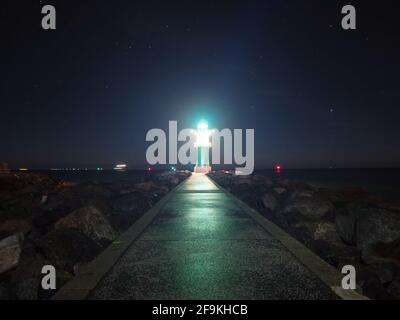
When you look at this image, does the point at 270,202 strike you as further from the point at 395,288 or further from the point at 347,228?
the point at 395,288

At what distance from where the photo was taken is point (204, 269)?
507 centimetres

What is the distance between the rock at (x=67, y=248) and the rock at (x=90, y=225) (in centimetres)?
45

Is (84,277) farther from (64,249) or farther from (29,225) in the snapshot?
(29,225)

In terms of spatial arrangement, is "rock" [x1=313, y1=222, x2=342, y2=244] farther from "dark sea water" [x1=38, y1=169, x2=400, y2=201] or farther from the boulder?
"dark sea water" [x1=38, y1=169, x2=400, y2=201]

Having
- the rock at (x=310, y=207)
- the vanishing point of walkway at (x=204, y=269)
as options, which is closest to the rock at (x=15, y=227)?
the vanishing point of walkway at (x=204, y=269)

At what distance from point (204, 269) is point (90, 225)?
12.0ft

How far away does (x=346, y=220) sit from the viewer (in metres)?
9.10

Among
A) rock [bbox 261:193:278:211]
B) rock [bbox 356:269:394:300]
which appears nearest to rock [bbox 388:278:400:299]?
rock [bbox 356:269:394:300]

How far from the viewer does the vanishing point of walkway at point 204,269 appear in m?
4.21

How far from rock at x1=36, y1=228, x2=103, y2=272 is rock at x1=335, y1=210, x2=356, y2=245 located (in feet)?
21.2

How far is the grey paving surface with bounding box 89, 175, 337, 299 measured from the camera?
421 centimetres

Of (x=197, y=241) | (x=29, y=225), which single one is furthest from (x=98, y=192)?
(x=197, y=241)

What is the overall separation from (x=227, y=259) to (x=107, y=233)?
323 cm

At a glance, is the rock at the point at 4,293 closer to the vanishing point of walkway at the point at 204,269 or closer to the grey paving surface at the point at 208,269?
the vanishing point of walkway at the point at 204,269
